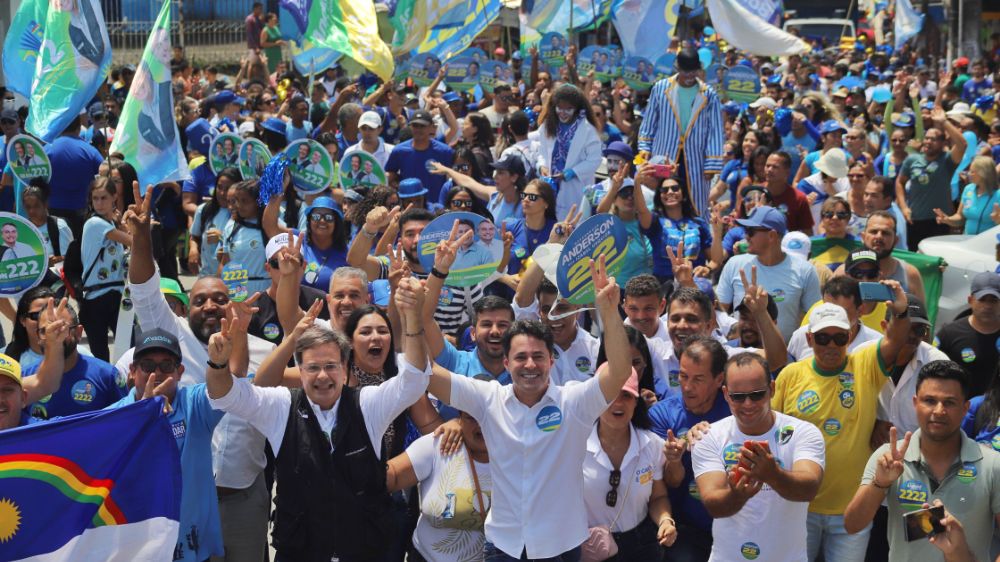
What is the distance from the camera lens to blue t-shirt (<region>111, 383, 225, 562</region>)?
18.1ft

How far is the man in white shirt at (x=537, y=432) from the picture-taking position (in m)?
5.30

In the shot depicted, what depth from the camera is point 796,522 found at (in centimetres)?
539

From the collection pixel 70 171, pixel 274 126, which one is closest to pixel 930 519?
pixel 70 171

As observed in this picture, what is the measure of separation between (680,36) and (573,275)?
2993 cm

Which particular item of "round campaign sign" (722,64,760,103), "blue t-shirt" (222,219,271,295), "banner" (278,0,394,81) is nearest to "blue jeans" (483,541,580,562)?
"blue t-shirt" (222,219,271,295)

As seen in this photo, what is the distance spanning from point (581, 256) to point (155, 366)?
2.09m

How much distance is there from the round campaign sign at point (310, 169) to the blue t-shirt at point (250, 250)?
1.55 m

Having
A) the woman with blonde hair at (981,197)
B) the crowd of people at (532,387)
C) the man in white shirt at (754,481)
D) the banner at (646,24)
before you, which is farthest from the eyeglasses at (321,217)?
the banner at (646,24)

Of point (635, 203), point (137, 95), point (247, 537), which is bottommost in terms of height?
point (247, 537)

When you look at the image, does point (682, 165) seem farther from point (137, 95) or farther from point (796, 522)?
point (796, 522)

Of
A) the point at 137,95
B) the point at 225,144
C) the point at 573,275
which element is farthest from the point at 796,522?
the point at 225,144

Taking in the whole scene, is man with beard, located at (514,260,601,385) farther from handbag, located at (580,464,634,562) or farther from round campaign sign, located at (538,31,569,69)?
round campaign sign, located at (538,31,569,69)

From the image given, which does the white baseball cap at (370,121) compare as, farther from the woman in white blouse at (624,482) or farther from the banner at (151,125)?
the woman in white blouse at (624,482)

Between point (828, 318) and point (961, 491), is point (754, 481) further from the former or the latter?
point (828, 318)
